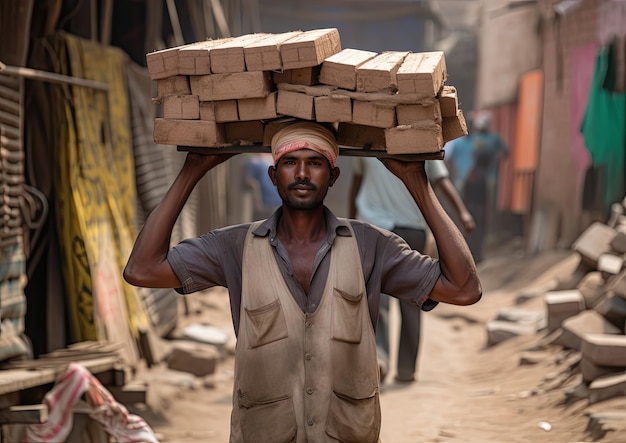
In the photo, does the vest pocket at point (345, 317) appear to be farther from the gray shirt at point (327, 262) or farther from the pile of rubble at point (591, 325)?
the pile of rubble at point (591, 325)

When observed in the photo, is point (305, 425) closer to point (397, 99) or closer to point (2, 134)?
point (397, 99)

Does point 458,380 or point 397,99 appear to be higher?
point 397,99

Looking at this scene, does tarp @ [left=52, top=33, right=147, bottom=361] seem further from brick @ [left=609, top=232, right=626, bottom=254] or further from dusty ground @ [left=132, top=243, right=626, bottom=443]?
brick @ [left=609, top=232, right=626, bottom=254]

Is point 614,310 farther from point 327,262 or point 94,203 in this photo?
point 327,262

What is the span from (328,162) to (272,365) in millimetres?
761

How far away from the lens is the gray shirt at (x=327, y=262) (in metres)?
3.76

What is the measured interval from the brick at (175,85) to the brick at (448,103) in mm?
924

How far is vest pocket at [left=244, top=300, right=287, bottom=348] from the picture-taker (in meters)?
3.66

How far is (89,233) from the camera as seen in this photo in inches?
286

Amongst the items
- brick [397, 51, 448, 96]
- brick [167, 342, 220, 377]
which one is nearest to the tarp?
brick [167, 342, 220, 377]

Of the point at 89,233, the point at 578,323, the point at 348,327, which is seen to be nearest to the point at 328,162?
the point at 348,327

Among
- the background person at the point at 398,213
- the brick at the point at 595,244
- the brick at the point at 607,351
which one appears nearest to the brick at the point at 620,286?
the brick at the point at 607,351

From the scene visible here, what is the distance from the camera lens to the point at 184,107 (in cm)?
375

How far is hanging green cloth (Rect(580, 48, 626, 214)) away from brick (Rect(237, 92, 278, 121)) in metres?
10.3
